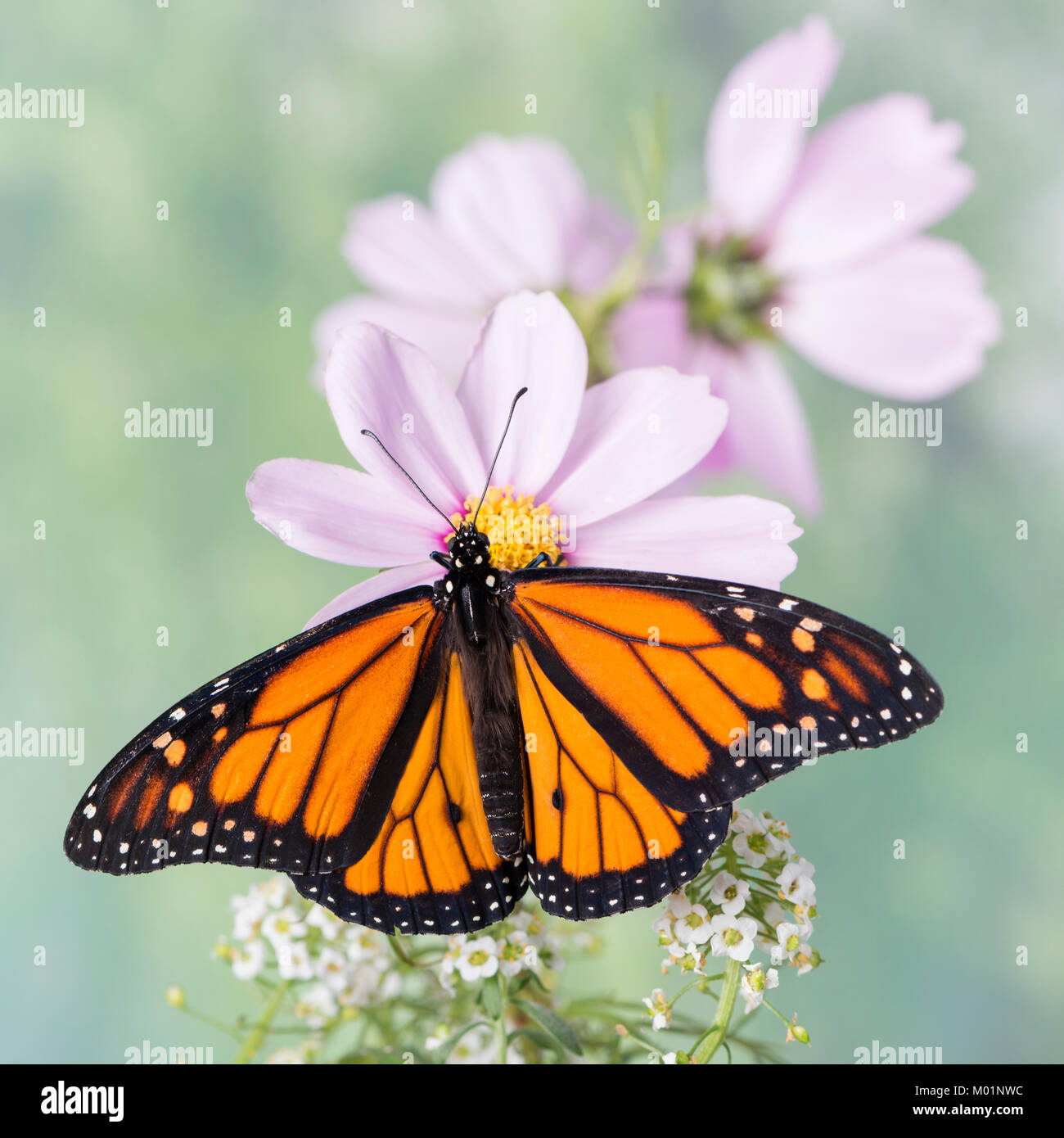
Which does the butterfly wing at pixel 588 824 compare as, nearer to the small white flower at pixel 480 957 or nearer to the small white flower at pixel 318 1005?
the small white flower at pixel 480 957

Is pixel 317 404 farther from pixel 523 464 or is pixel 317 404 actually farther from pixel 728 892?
pixel 728 892

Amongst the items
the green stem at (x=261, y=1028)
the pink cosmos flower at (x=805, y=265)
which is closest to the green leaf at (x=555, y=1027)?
the green stem at (x=261, y=1028)

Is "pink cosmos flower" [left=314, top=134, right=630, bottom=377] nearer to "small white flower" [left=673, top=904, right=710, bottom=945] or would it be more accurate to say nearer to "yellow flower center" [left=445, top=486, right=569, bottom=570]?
"yellow flower center" [left=445, top=486, right=569, bottom=570]

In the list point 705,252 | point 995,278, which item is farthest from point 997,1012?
point 705,252

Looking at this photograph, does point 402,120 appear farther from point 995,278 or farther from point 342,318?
point 995,278

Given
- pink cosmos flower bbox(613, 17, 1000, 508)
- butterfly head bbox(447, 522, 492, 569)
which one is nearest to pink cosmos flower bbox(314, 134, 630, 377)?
pink cosmos flower bbox(613, 17, 1000, 508)

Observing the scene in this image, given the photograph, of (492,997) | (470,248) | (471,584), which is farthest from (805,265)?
(492,997)
